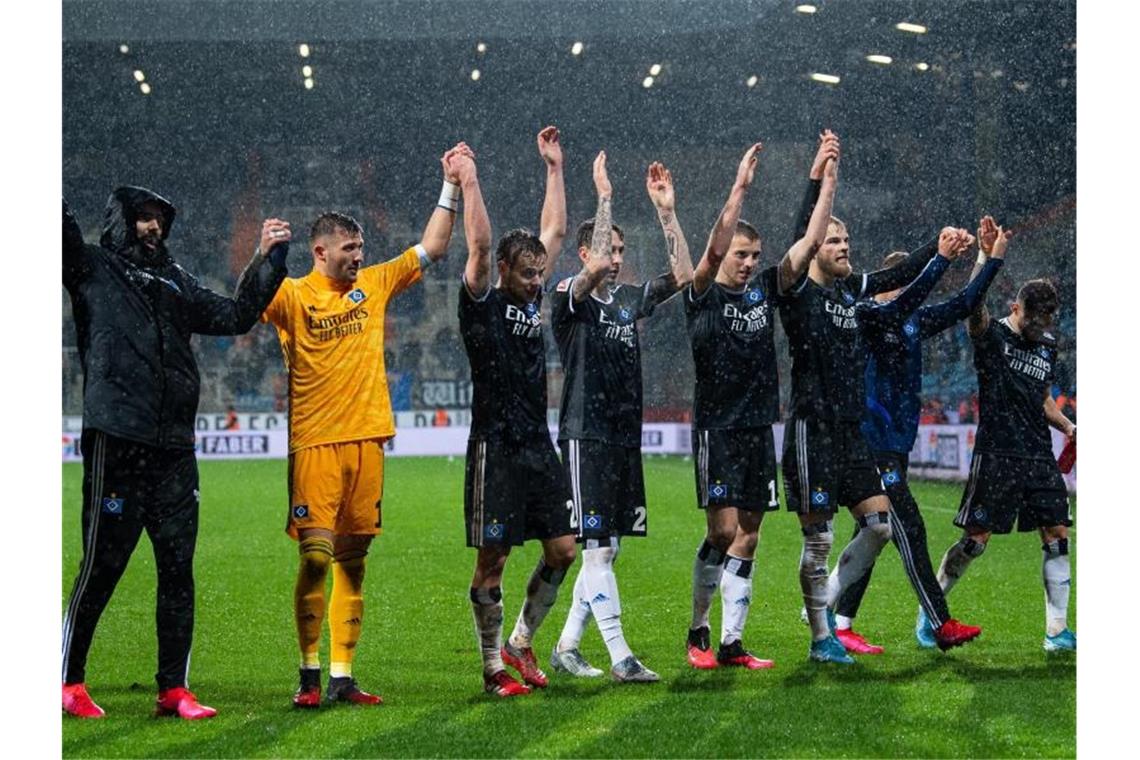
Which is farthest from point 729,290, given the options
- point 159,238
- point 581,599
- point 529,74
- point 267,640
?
point 529,74

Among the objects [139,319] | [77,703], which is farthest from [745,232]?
[77,703]

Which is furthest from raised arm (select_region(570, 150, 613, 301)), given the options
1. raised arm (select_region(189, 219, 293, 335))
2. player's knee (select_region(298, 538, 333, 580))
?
player's knee (select_region(298, 538, 333, 580))

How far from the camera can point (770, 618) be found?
725 cm

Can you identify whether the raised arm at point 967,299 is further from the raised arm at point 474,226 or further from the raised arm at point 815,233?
the raised arm at point 474,226

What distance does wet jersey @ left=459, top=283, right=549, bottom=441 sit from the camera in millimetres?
5191

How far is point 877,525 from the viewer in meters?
5.88

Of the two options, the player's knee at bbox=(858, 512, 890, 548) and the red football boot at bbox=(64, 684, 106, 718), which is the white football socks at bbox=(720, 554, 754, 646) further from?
the red football boot at bbox=(64, 684, 106, 718)

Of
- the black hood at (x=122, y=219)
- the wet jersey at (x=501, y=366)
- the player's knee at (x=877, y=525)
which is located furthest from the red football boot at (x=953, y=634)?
the black hood at (x=122, y=219)

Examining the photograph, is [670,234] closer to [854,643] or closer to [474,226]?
[474,226]

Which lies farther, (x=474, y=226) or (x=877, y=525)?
(x=877, y=525)

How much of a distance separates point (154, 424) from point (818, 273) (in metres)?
2.68

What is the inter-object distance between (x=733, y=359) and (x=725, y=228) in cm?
56

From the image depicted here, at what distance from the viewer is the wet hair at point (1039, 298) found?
6250 mm

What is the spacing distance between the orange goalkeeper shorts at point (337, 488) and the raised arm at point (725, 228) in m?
1.42
